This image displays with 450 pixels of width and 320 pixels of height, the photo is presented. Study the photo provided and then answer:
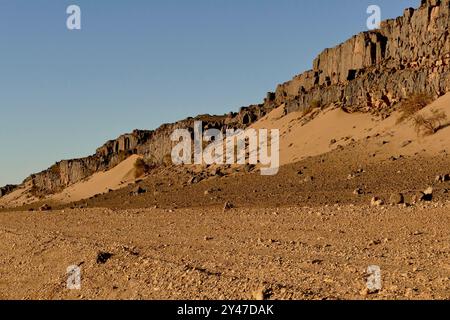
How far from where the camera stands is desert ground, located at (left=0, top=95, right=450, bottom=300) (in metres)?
9.23

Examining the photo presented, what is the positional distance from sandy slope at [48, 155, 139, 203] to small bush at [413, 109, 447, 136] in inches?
1515

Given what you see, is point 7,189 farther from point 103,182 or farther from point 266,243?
point 266,243

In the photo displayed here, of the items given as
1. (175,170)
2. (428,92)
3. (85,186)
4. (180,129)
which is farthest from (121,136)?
(428,92)

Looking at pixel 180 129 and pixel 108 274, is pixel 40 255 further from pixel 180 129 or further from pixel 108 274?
pixel 180 129

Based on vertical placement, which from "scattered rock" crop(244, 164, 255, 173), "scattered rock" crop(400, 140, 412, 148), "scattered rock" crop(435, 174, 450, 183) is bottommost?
"scattered rock" crop(435, 174, 450, 183)

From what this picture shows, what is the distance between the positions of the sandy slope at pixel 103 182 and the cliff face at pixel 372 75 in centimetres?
232

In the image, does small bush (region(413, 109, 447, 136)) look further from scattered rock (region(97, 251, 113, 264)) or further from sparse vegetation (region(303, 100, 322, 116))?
scattered rock (region(97, 251, 113, 264))

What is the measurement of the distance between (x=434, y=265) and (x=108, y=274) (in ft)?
19.0

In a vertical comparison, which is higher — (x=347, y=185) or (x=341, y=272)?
(x=347, y=185)

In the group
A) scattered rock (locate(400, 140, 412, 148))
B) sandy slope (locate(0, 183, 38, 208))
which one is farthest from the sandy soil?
sandy slope (locate(0, 183, 38, 208))

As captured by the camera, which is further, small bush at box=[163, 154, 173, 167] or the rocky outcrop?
the rocky outcrop

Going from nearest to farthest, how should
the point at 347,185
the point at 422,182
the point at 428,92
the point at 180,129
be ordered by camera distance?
the point at 422,182, the point at 347,185, the point at 428,92, the point at 180,129

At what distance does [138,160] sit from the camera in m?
69.6

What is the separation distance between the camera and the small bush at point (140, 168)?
67375mm
